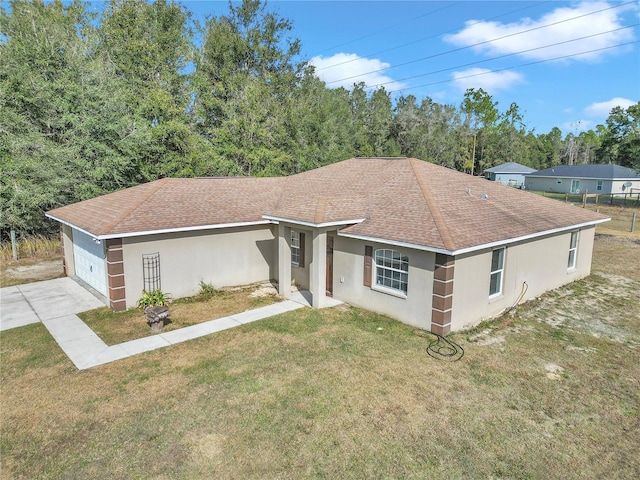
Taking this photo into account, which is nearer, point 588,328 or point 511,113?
point 588,328

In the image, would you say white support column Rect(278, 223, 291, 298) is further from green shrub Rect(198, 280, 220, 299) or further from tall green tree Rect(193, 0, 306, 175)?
tall green tree Rect(193, 0, 306, 175)

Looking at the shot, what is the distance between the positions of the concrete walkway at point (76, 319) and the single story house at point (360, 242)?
805 mm

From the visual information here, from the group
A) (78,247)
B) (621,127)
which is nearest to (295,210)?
(78,247)

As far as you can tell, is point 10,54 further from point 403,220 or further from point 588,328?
point 588,328

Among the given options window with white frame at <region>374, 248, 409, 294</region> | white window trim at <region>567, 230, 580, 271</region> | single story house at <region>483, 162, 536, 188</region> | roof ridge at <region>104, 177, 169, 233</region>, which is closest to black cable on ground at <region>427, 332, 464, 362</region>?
window with white frame at <region>374, 248, 409, 294</region>

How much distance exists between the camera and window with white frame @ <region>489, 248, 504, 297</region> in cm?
1228

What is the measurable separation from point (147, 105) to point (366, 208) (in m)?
18.8

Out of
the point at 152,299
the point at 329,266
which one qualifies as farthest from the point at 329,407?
the point at 152,299

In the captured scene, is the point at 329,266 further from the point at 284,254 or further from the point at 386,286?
the point at 386,286

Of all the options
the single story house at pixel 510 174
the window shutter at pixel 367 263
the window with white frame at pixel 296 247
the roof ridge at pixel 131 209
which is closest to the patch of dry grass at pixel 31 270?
the roof ridge at pixel 131 209

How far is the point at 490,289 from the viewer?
12414 mm

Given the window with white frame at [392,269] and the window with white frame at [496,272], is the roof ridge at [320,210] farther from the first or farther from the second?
the window with white frame at [496,272]

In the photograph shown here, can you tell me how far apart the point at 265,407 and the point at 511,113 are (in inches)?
3750

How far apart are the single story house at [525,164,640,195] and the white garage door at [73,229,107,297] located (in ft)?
174
